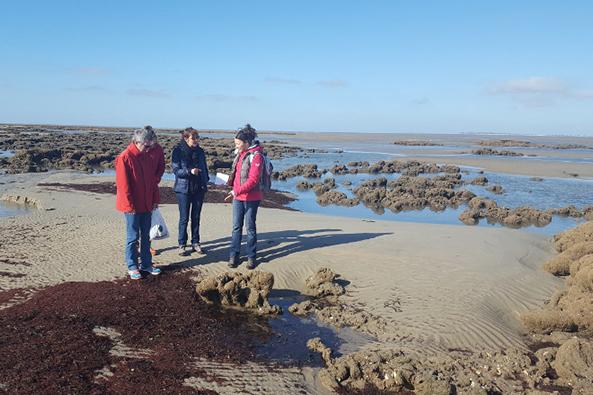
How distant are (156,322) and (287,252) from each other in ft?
11.9

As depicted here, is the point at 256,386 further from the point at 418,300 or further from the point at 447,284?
the point at 447,284

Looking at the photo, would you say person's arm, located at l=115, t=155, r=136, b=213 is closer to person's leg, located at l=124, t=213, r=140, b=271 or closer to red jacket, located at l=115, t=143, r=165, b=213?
red jacket, located at l=115, t=143, r=165, b=213

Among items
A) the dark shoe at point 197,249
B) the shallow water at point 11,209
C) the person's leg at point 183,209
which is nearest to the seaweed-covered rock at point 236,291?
the person's leg at point 183,209

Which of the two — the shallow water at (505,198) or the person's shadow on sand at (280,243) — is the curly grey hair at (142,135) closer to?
the person's shadow on sand at (280,243)

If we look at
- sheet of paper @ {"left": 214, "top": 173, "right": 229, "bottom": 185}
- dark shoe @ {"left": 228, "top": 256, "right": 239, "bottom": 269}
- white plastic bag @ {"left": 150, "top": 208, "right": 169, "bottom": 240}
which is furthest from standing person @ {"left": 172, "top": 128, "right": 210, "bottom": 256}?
dark shoe @ {"left": 228, "top": 256, "right": 239, "bottom": 269}

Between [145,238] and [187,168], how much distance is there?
1522mm

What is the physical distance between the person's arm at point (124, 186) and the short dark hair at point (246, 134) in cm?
187

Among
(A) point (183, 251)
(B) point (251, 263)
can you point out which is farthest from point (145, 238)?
(B) point (251, 263)

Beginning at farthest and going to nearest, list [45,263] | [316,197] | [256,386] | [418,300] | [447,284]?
[316,197]
[45,263]
[447,284]
[418,300]
[256,386]

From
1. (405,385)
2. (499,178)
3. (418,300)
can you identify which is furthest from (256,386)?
(499,178)

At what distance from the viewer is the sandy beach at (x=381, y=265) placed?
6.25 m

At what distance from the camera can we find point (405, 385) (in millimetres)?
4848

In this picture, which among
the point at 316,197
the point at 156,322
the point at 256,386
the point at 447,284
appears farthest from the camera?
the point at 316,197

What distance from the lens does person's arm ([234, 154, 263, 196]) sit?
25.2 ft
